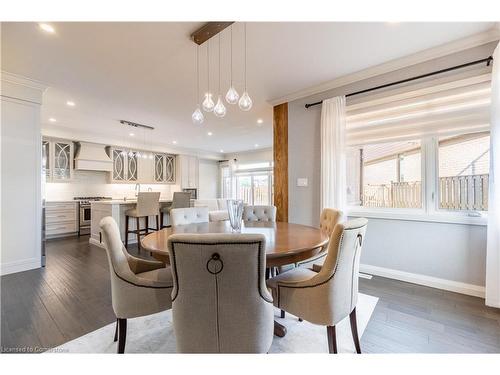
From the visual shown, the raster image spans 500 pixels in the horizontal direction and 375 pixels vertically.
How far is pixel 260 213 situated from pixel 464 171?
2.20 m

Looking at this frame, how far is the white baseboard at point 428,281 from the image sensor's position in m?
2.28

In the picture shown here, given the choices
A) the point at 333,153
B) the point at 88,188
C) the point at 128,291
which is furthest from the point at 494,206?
the point at 88,188

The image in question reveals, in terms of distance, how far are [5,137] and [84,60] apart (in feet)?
4.80

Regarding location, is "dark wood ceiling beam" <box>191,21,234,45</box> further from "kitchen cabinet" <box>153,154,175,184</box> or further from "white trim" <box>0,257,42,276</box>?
"kitchen cabinet" <box>153,154,175,184</box>

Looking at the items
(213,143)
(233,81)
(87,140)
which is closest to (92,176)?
(87,140)

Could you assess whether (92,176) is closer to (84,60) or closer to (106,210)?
(106,210)

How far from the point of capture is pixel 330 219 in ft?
7.13

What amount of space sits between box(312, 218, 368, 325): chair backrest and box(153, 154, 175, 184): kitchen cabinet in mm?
6778

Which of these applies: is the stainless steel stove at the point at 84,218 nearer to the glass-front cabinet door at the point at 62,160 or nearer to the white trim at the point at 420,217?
the glass-front cabinet door at the point at 62,160

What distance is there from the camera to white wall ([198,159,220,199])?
8470 millimetres

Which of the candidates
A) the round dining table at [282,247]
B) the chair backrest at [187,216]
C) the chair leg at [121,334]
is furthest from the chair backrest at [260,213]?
the chair leg at [121,334]

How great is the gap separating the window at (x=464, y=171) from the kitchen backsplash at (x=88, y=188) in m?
7.07

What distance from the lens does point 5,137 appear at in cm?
286

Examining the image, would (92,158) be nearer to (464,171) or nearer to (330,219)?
(330,219)
